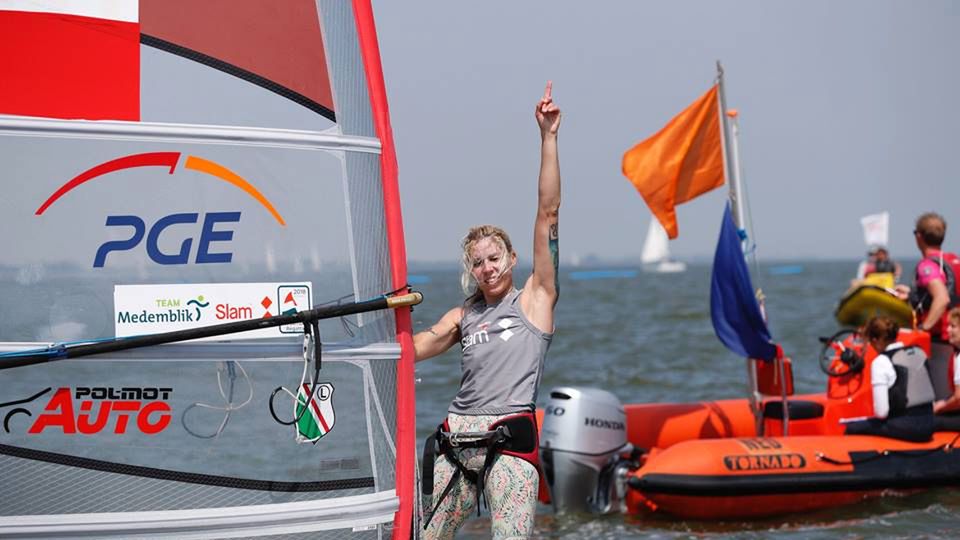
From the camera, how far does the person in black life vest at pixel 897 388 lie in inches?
292

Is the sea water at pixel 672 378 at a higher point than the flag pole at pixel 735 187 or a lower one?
lower

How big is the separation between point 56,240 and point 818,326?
22947 mm

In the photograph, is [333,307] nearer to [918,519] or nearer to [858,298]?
[918,519]

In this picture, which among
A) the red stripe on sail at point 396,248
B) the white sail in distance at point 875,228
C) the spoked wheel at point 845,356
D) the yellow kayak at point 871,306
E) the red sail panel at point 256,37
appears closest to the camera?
the red sail panel at point 256,37

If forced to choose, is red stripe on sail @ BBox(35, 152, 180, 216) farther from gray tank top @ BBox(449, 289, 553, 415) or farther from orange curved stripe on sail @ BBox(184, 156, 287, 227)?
gray tank top @ BBox(449, 289, 553, 415)

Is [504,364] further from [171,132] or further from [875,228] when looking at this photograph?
[875,228]

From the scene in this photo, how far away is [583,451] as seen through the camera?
727cm

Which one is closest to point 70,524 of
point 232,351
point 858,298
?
point 232,351

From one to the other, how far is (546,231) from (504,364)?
0.44 meters

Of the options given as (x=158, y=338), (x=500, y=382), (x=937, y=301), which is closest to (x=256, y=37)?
(x=158, y=338)

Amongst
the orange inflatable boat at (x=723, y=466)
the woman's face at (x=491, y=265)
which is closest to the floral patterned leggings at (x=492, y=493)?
the woman's face at (x=491, y=265)

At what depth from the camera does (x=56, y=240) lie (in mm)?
3553

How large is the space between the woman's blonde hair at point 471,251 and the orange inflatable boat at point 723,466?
3.29m

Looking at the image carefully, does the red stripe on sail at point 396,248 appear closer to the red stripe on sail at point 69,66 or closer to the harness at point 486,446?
the harness at point 486,446
